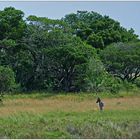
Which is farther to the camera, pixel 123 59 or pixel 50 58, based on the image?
pixel 123 59

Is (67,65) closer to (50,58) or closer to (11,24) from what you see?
(50,58)

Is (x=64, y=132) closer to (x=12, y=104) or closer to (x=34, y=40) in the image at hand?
(x=12, y=104)

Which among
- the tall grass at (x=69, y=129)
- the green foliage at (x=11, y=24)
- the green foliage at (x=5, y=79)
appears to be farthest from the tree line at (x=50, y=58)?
the tall grass at (x=69, y=129)

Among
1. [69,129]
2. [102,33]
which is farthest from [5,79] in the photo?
[102,33]

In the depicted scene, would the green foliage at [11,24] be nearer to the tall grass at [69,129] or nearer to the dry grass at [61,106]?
the dry grass at [61,106]

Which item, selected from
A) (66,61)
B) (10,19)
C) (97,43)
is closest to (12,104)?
(66,61)

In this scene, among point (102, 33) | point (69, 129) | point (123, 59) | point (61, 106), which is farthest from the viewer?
point (102, 33)

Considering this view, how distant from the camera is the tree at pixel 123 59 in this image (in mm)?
40375

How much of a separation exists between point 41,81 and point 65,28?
209 inches

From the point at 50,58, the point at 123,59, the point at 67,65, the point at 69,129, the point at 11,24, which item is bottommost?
the point at 69,129

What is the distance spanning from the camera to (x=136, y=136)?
1383 cm

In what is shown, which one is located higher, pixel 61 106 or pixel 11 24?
pixel 11 24

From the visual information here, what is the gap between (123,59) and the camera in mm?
40406

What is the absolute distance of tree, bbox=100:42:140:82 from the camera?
1590 inches
